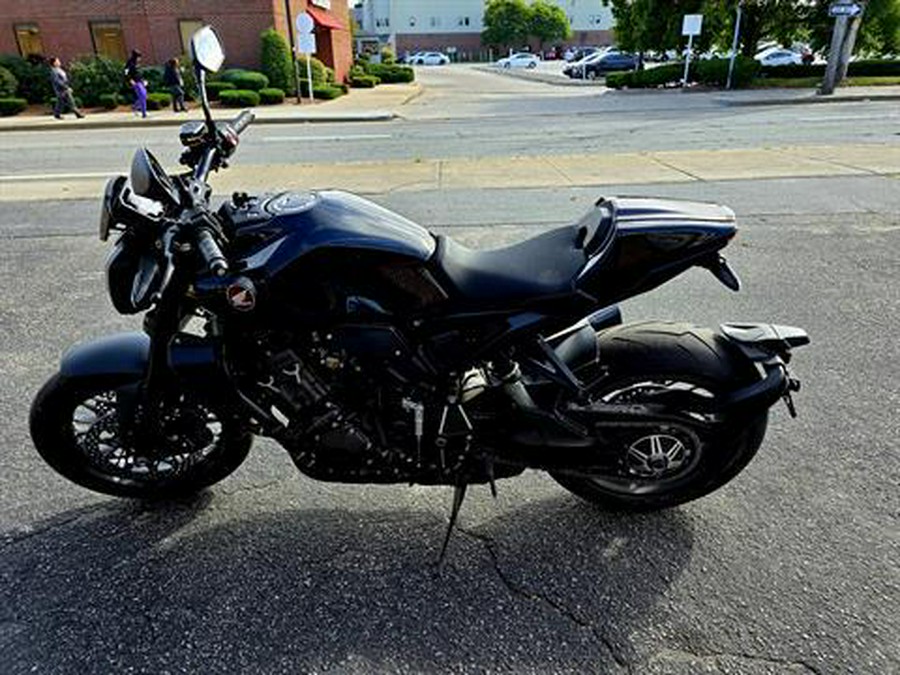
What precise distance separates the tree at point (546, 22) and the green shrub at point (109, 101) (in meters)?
74.5

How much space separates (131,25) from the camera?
26.3m

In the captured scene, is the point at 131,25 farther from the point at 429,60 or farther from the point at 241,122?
the point at 429,60

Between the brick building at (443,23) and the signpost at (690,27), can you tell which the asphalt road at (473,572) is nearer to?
the signpost at (690,27)

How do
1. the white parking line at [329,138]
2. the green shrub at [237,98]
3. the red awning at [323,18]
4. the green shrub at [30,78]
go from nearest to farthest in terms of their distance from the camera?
the white parking line at [329,138] < the green shrub at [237,98] < the green shrub at [30,78] < the red awning at [323,18]

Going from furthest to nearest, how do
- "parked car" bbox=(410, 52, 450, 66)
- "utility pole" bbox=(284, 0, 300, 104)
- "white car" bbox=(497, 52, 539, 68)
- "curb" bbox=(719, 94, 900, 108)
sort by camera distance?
1. "parked car" bbox=(410, 52, 450, 66)
2. "white car" bbox=(497, 52, 539, 68)
3. "utility pole" bbox=(284, 0, 300, 104)
4. "curb" bbox=(719, 94, 900, 108)

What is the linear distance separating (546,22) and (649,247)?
93.2 meters

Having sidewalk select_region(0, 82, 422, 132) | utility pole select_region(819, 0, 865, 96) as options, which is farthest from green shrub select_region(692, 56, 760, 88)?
sidewalk select_region(0, 82, 422, 132)

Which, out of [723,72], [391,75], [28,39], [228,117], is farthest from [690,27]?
[28,39]

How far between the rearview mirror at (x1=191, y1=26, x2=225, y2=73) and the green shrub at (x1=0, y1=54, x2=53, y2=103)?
26188mm

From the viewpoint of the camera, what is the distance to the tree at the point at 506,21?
83812mm

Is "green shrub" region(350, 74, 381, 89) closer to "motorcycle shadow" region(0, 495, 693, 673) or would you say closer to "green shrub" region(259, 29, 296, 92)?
"green shrub" region(259, 29, 296, 92)

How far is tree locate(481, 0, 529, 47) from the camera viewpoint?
83812 millimetres

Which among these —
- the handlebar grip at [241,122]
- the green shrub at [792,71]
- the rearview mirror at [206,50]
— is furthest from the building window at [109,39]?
the rearview mirror at [206,50]

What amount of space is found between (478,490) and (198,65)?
199cm
